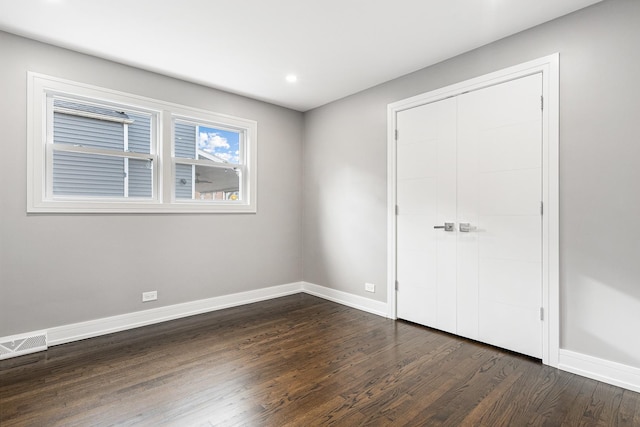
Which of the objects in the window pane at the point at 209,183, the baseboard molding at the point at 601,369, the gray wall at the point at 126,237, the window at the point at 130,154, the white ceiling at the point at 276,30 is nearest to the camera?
the baseboard molding at the point at 601,369

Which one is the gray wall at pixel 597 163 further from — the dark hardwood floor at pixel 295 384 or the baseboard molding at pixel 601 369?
the dark hardwood floor at pixel 295 384

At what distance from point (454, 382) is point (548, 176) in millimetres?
1725

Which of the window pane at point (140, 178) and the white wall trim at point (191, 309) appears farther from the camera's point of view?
the window pane at point (140, 178)

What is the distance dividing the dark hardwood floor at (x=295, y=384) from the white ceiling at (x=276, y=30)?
8.91 ft

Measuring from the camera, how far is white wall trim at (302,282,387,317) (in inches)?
149

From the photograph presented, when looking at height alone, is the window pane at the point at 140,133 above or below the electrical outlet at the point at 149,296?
above

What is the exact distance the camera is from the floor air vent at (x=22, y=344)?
2656mm

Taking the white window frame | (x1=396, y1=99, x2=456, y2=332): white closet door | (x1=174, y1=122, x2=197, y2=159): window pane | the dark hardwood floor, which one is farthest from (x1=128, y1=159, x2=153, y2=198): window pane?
(x1=396, y1=99, x2=456, y2=332): white closet door

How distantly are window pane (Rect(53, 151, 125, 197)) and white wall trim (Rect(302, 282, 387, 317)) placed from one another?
2.72m

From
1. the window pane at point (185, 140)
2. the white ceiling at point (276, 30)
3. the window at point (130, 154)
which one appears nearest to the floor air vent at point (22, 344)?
the window at point (130, 154)

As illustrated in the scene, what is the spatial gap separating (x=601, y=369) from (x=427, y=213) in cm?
177

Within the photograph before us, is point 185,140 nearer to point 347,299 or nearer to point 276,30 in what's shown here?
point 276,30

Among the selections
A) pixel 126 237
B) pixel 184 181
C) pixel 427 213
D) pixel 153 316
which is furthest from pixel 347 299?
pixel 126 237

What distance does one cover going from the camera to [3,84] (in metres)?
2.70
